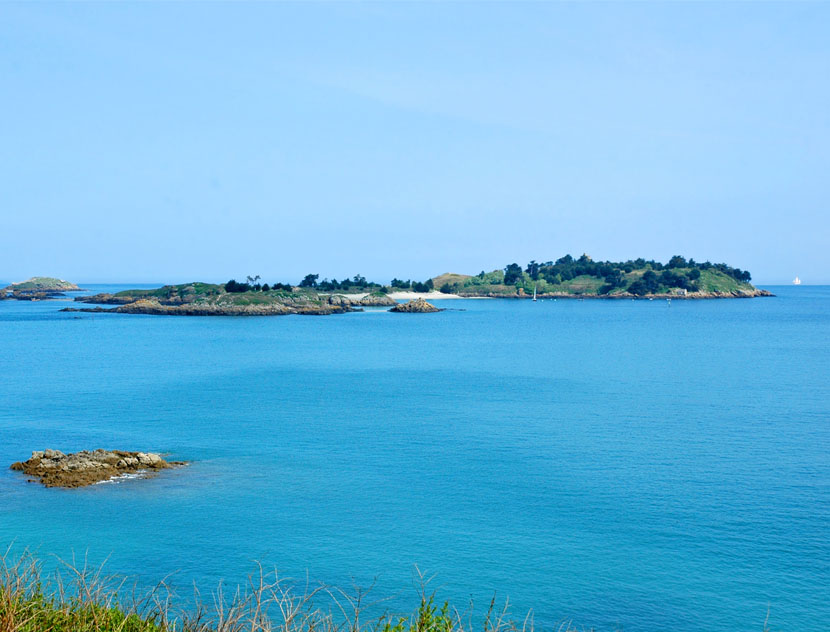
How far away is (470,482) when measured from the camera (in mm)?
35250

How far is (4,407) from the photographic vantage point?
5406 cm

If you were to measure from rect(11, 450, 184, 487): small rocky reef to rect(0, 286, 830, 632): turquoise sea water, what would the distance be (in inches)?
41.6

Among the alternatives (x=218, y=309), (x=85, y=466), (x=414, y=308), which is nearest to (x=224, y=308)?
(x=218, y=309)

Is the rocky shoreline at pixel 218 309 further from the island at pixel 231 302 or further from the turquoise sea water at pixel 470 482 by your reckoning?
the turquoise sea water at pixel 470 482

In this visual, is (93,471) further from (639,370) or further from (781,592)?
(639,370)

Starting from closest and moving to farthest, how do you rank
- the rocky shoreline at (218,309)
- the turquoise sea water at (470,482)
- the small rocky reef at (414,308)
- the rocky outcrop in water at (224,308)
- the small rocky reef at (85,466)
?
the turquoise sea water at (470,482) < the small rocky reef at (85,466) < the rocky shoreline at (218,309) < the rocky outcrop in water at (224,308) < the small rocky reef at (414,308)

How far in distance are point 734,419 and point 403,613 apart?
35.7 meters

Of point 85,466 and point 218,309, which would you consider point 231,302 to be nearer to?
point 218,309

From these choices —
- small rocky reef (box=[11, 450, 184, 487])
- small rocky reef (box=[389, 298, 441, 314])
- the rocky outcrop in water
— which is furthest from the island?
small rocky reef (box=[11, 450, 184, 487])

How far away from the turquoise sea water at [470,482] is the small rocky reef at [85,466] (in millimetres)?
1056

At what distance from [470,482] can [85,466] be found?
1911cm

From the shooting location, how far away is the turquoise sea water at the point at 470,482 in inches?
976

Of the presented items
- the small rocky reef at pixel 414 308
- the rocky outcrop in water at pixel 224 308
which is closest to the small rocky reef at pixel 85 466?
the rocky outcrop in water at pixel 224 308

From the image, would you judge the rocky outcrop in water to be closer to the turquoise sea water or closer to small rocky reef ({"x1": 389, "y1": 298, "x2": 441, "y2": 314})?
small rocky reef ({"x1": 389, "y1": 298, "x2": 441, "y2": 314})
